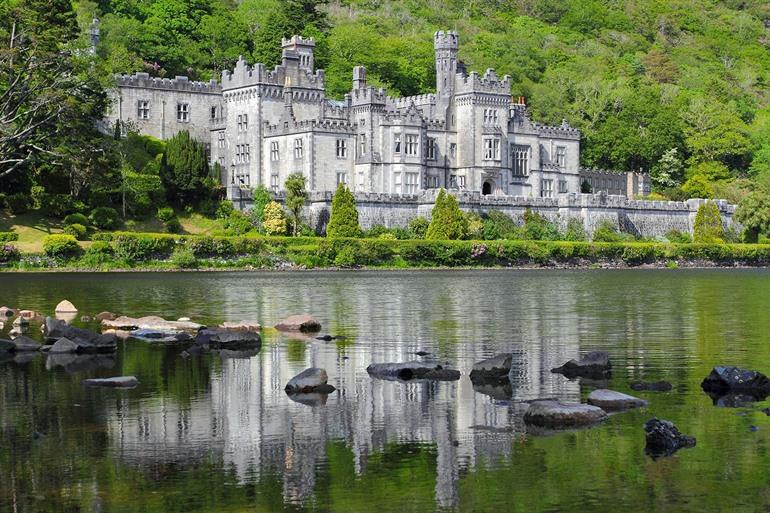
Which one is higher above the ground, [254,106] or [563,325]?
[254,106]

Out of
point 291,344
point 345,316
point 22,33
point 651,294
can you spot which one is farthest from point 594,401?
point 22,33

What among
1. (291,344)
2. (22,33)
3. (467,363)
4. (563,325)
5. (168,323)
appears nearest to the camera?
(467,363)

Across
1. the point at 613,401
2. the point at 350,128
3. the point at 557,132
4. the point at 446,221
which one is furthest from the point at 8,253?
the point at 613,401

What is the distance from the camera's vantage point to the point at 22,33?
203ft

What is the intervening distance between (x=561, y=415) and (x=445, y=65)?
83386 millimetres

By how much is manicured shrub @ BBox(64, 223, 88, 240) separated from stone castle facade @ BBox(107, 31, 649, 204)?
14.9 meters

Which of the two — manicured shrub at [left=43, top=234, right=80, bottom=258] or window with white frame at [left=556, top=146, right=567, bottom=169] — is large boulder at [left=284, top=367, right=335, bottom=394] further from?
window with white frame at [left=556, top=146, right=567, bottom=169]

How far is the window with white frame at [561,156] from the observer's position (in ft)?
350

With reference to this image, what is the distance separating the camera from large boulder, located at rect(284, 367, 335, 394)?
953 inches

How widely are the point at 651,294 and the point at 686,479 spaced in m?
40.3

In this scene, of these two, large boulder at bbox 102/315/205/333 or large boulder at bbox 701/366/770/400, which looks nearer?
large boulder at bbox 701/366/770/400

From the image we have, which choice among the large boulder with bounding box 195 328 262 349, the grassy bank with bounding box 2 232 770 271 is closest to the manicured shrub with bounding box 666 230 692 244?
the grassy bank with bounding box 2 232 770 271

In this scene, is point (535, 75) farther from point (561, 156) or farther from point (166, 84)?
point (166, 84)

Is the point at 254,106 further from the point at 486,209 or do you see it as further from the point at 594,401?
the point at 594,401
